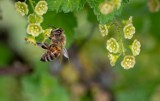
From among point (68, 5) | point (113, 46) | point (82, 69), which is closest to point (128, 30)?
point (113, 46)

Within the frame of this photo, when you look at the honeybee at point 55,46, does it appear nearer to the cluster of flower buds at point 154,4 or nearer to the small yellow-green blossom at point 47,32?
the small yellow-green blossom at point 47,32

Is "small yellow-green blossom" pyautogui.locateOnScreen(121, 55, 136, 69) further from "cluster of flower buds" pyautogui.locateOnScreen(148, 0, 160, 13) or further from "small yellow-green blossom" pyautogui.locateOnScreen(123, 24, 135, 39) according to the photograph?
"cluster of flower buds" pyautogui.locateOnScreen(148, 0, 160, 13)

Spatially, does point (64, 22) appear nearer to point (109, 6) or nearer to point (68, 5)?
point (68, 5)

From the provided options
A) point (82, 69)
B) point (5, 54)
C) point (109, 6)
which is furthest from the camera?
point (5, 54)

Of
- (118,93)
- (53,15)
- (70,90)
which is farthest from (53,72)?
(53,15)

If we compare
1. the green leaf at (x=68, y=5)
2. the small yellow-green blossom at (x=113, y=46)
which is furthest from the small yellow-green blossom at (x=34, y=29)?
the small yellow-green blossom at (x=113, y=46)

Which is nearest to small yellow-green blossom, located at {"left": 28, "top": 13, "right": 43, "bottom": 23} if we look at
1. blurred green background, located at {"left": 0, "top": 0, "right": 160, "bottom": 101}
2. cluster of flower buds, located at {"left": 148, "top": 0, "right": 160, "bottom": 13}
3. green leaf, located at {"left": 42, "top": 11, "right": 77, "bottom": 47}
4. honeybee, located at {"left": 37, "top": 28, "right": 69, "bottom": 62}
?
honeybee, located at {"left": 37, "top": 28, "right": 69, "bottom": 62}
